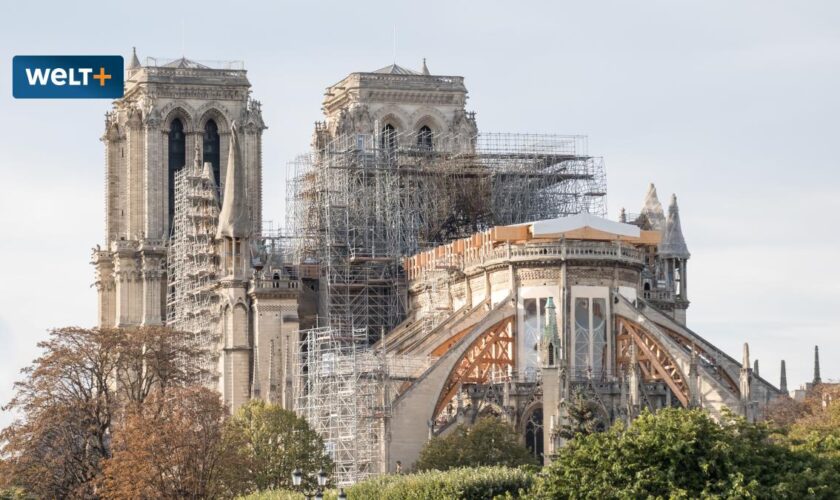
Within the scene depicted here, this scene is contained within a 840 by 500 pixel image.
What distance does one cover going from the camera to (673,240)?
132 meters

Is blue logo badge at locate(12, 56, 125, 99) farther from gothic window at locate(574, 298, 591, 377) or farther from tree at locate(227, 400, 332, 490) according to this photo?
gothic window at locate(574, 298, 591, 377)

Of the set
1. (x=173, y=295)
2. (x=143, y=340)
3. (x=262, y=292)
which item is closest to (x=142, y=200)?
(x=173, y=295)

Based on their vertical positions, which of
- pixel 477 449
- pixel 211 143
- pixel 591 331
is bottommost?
pixel 477 449

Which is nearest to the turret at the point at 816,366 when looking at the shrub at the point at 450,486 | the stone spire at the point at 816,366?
the stone spire at the point at 816,366

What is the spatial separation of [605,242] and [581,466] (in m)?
39.8

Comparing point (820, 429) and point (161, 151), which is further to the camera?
point (161, 151)

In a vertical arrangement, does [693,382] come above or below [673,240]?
below

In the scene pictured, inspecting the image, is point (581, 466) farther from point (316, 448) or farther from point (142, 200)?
point (142, 200)

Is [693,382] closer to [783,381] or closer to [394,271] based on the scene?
[783,381]

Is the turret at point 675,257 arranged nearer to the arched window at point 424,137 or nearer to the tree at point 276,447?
the arched window at point 424,137

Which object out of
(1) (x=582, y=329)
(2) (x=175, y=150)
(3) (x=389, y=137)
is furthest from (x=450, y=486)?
(2) (x=175, y=150)

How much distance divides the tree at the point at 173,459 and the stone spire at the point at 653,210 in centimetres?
4057

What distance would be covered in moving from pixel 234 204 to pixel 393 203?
9031 mm

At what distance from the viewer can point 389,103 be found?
445 feet
